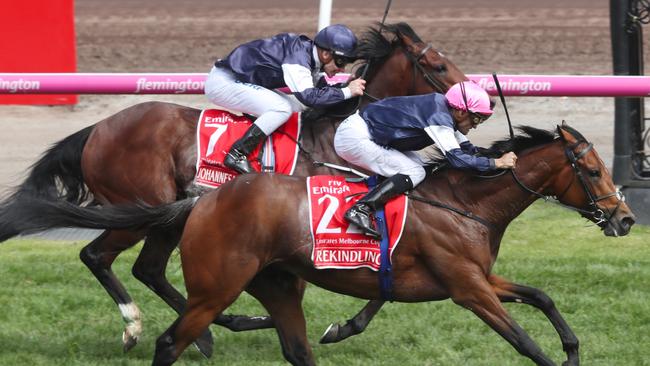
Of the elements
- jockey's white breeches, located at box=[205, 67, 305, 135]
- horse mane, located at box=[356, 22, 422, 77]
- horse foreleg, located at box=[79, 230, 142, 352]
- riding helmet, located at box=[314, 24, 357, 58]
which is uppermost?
riding helmet, located at box=[314, 24, 357, 58]

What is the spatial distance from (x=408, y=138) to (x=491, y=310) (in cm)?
94

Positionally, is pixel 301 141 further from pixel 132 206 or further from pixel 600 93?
pixel 600 93

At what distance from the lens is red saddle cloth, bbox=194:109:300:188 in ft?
23.6

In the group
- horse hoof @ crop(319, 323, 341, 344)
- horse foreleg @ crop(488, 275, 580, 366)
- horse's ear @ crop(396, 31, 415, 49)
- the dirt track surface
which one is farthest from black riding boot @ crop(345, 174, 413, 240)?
the dirt track surface

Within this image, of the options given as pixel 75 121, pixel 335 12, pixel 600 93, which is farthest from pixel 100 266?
pixel 335 12

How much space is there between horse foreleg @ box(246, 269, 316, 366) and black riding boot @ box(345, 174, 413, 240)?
1.74 ft

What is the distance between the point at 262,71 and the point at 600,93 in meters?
2.88

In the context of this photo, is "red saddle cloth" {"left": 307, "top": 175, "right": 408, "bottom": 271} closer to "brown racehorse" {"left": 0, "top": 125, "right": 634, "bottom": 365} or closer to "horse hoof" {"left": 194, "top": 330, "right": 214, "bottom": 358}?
"brown racehorse" {"left": 0, "top": 125, "right": 634, "bottom": 365}

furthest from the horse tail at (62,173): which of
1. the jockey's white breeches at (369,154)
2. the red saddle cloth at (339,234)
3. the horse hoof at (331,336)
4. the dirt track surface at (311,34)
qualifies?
the dirt track surface at (311,34)

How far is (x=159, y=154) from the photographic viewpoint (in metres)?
7.47

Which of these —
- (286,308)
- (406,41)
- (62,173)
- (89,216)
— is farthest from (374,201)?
(62,173)

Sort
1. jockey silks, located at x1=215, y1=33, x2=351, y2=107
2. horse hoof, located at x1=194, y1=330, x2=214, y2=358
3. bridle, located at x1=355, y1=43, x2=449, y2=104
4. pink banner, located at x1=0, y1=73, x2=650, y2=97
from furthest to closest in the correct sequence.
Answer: pink banner, located at x1=0, y1=73, x2=650, y2=97, bridle, located at x1=355, y1=43, x2=449, y2=104, jockey silks, located at x1=215, y1=33, x2=351, y2=107, horse hoof, located at x1=194, y1=330, x2=214, y2=358

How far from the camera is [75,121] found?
1334cm

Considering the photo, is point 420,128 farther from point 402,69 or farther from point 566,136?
point 402,69
